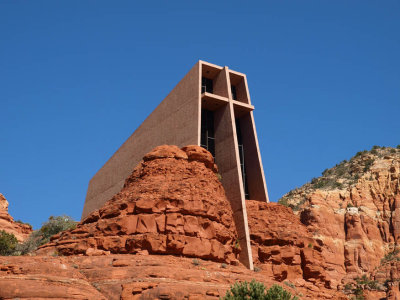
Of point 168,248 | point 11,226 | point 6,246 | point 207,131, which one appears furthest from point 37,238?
point 168,248

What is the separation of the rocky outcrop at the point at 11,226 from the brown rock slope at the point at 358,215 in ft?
90.8

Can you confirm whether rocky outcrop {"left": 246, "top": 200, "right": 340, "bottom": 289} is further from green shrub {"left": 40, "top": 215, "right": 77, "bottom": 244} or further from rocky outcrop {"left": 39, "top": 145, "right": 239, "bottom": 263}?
green shrub {"left": 40, "top": 215, "right": 77, "bottom": 244}

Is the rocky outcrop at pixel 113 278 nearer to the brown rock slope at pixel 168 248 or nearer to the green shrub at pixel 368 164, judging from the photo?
the brown rock slope at pixel 168 248

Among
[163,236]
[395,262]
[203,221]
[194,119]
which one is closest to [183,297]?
[163,236]

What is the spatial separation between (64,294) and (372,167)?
52.0m

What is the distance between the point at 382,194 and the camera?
188 feet

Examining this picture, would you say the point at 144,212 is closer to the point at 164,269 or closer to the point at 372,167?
the point at 164,269

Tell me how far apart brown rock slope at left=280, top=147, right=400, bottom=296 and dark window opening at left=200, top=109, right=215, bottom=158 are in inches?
982

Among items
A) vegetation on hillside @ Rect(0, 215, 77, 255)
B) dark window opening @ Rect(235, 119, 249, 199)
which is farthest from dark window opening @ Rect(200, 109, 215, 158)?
vegetation on hillside @ Rect(0, 215, 77, 255)

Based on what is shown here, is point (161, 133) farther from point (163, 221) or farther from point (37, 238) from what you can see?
point (37, 238)

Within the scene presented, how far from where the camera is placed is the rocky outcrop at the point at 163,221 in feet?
69.7

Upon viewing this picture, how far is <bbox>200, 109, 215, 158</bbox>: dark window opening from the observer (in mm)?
31778

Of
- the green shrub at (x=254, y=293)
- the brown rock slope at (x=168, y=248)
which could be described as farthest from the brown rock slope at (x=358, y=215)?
the green shrub at (x=254, y=293)

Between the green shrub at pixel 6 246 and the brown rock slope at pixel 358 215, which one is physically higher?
the brown rock slope at pixel 358 215
